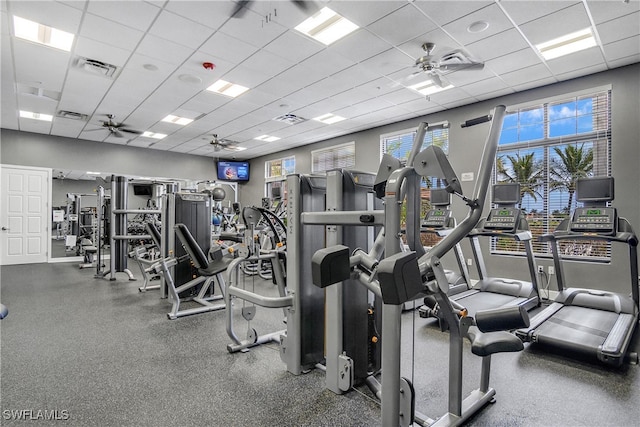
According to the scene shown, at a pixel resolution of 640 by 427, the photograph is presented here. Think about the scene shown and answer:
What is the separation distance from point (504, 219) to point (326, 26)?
3.26m

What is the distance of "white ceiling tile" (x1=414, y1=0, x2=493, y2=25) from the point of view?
327cm

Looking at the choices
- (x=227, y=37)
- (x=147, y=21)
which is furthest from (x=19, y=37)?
(x=227, y=37)

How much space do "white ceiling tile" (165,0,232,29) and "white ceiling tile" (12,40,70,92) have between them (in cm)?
211

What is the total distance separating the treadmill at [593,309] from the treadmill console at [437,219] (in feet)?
4.25

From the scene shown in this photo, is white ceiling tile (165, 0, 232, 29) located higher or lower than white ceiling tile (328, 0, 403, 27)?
lower

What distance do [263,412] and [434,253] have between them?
4.72 ft

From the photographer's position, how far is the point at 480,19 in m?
3.53

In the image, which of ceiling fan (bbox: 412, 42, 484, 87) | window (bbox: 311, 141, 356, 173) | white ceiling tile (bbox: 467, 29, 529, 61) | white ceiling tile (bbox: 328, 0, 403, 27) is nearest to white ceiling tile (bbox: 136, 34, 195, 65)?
white ceiling tile (bbox: 328, 0, 403, 27)

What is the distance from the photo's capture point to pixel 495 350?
5.67 ft

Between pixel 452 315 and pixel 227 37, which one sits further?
pixel 227 37

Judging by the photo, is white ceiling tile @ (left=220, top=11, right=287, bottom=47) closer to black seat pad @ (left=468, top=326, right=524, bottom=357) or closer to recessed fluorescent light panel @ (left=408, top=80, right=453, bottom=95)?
recessed fluorescent light panel @ (left=408, top=80, right=453, bottom=95)

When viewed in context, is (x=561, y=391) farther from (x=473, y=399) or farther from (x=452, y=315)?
(x=452, y=315)

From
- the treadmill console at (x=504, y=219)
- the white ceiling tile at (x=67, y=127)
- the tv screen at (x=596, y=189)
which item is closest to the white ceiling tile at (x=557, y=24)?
the tv screen at (x=596, y=189)

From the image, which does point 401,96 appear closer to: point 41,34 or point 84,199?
point 41,34
